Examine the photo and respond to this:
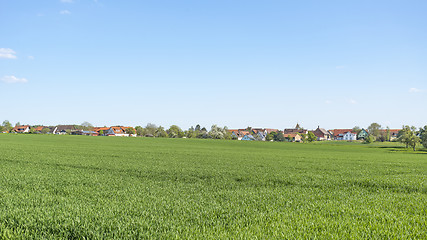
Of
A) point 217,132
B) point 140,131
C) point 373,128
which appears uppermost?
point 373,128

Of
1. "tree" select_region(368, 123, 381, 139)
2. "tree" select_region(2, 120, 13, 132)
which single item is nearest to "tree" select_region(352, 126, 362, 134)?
"tree" select_region(368, 123, 381, 139)

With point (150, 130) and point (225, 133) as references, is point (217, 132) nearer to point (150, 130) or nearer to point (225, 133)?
point (225, 133)

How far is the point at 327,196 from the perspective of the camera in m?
9.45

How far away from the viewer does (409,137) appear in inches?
3004

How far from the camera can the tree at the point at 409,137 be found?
7575 centimetres

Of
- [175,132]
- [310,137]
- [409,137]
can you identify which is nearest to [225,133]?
[175,132]

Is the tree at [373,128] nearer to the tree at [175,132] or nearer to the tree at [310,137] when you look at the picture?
the tree at [310,137]

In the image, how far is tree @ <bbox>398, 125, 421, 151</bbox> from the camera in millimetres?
75750

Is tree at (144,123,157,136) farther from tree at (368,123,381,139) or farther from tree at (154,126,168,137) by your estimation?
tree at (368,123,381,139)

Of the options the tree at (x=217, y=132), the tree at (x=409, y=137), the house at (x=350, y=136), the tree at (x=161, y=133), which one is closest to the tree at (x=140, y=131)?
the tree at (x=161, y=133)

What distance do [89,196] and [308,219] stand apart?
21.2 ft

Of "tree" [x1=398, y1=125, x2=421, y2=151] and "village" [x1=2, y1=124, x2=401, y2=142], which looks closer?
"tree" [x1=398, y1=125, x2=421, y2=151]

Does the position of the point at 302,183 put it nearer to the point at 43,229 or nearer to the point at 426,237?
the point at 426,237

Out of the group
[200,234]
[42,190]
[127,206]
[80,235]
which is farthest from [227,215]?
[42,190]
